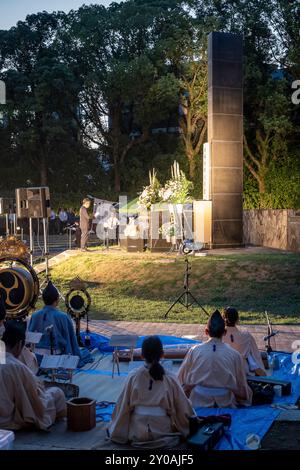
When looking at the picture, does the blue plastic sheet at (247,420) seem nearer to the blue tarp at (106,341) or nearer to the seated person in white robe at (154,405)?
the seated person in white robe at (154,405)

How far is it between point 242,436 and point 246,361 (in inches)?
83.2

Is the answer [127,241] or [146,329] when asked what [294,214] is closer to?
[127,241]

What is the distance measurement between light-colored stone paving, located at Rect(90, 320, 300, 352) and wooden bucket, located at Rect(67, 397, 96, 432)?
4081mm

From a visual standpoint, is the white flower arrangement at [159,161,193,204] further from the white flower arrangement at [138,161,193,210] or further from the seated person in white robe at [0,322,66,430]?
the seated person in white robe at [0,322,66,430]

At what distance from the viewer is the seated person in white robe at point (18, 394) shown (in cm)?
610

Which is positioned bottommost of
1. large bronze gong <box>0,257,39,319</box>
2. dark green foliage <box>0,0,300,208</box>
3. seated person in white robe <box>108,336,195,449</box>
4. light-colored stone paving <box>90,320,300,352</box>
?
light-colored stone paving <box>90,320,300,352</box>

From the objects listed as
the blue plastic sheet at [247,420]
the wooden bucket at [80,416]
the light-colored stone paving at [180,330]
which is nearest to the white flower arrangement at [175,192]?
the light-colored stone paving at [180,330]

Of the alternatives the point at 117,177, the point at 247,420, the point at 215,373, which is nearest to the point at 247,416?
the point at 247,420

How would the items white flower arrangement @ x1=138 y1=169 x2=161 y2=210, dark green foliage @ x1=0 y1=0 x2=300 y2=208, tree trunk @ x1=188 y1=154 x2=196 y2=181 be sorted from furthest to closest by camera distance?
1. tree trunk @ x1=188 y1=154 x2=196 y2=181
2. dark green foliage @ x1=0 y1=0 x2=300 y2=208
3. white flower arrangement @ x1=138 y1=169 x2=161 y2=210

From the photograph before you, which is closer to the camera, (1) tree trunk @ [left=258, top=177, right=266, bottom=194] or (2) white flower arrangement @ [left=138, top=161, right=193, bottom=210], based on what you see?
(2) white flower arrangement @ [left=138, top=161, right=193, bottom=210]

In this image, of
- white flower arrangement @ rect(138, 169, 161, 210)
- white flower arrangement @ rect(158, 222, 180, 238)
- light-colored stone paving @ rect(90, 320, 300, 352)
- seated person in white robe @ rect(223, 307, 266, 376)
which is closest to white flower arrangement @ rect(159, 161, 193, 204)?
white flower arrangement @ rect(138, 169, 161, 210)

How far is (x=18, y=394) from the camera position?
617cm

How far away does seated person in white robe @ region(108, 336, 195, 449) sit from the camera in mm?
5746

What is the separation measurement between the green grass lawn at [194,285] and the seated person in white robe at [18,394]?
5971 millimetres
